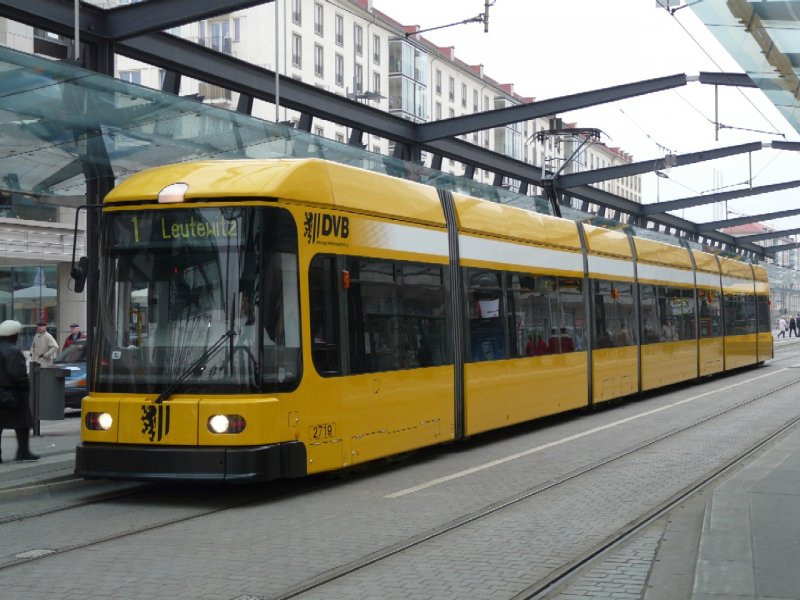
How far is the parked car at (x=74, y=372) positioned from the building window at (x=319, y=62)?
36371 millimetres

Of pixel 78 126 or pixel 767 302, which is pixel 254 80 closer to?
pixel 78 126

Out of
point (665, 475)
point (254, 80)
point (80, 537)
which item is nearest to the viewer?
point (80, 537)

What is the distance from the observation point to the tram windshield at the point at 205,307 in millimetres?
10016

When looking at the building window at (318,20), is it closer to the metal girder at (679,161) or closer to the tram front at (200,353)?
the metal girder at (679,161)

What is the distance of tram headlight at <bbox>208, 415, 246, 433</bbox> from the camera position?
9.85 m

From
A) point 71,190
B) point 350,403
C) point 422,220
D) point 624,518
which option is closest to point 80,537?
point 350,403

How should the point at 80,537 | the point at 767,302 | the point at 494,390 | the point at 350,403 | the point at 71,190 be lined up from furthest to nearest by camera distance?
the point at 767,302, the point at 71,190, the point at 494,390, the point at 350,403, the point at 80,537

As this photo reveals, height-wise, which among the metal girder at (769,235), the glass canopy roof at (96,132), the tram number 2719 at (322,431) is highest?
the metal girder at (769,235)

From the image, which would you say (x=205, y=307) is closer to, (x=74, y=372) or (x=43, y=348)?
(x=43, y=348)

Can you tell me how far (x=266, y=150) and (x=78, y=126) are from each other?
11.5ft

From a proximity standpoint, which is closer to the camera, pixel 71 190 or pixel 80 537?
pixel 80 537

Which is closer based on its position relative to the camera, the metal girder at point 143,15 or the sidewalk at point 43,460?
the sidewalk at point 43,460

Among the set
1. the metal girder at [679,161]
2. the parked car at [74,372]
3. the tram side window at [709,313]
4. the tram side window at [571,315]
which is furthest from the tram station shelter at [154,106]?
the metal girder at [679,161]

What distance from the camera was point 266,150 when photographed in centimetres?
1638
